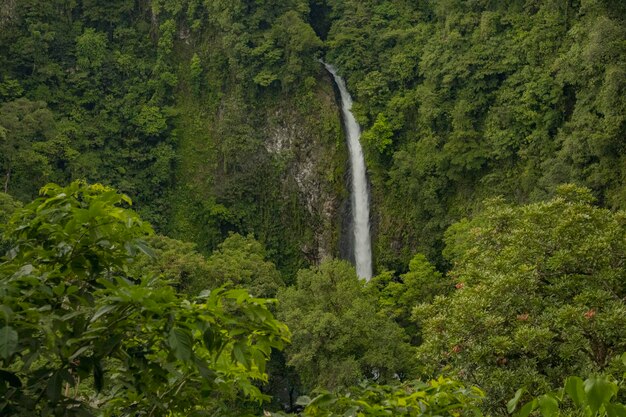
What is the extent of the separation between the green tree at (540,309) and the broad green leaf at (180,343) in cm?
616

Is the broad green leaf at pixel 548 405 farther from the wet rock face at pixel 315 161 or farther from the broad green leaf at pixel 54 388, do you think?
the wet rock face at pixel 315 161

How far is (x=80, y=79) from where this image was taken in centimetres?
2589

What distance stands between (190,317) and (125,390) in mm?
644

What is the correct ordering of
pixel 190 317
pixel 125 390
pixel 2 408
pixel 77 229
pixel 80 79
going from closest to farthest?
pixel 2 408 < pixel 190 317 < pixel 77 229 < pixel 125 390 < pixel 80 79

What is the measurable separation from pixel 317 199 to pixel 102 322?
2119 cm

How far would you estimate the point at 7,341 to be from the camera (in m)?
2.19

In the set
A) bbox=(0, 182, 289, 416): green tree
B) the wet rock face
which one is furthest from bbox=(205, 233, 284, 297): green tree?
bbox=(0, 182, 289, 416): green tree

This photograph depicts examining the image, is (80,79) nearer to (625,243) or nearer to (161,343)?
(625,243)

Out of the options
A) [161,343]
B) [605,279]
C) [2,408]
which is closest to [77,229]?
[161,343]

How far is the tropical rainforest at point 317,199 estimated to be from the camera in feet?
8.86

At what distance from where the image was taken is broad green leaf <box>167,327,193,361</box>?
7.64ft

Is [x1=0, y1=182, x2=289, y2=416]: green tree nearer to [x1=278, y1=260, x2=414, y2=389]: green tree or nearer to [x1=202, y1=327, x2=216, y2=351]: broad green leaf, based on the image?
[x1=202, y1=327, x2=216, y2=351]: broad green leaf

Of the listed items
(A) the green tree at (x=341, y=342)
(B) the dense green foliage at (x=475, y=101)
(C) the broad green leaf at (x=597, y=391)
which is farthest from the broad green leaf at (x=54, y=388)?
(B) the dense green foliage at (x=475, y=101)

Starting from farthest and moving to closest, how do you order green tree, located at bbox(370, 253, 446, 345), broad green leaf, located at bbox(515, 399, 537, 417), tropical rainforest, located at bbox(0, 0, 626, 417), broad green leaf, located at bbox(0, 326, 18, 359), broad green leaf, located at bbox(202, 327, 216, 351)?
green tree, located at bbox(370, 253, 446, 345) → tropical rainforest, located at bbox(0, 0, 626, 417) → broad green leaf, located at bbox(202, 327, 216, 351) → broad green leaf, located at bbox(0, 326, 18, 359) → broad green leaf, located at bbox(515, 399, 537, 417)
